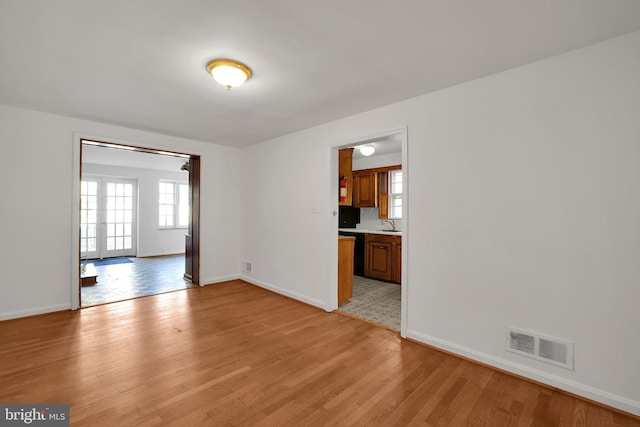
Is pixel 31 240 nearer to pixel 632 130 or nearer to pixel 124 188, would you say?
pixel 124 188

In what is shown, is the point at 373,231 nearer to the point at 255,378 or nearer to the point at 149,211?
the point at 255,378

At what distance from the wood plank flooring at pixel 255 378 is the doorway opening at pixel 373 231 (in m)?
0.72

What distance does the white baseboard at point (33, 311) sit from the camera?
3338 millimetres

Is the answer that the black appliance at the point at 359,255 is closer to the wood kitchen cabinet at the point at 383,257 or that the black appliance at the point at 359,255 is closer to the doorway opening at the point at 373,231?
the doorway opening at the point at 373,231

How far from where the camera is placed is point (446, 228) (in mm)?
2725

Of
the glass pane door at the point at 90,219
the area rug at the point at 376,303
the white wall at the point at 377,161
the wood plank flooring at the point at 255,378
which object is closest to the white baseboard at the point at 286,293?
the area rug at the point at 376,303

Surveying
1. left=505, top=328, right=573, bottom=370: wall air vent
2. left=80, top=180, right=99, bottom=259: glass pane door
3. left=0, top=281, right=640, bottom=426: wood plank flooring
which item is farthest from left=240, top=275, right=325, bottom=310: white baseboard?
left=80, top=180, right=99, bottom=259: glass pane door

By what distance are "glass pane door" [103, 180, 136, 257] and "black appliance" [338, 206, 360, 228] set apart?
6.16 m

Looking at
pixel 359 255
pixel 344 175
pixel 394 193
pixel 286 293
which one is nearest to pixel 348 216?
pixel 359 255

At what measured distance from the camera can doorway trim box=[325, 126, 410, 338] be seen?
2.99 metres

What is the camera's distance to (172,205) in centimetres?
883

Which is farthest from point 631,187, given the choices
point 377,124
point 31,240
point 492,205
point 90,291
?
point 90,291

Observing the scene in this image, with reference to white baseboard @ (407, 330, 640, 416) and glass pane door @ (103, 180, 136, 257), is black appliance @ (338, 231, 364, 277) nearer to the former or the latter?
white baseboard @ (407, 330, 640, 416)

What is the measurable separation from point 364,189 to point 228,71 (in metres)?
4.38
